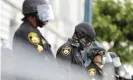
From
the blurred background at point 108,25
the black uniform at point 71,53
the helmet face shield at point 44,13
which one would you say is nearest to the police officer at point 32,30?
the helmet face shield at point 44,13

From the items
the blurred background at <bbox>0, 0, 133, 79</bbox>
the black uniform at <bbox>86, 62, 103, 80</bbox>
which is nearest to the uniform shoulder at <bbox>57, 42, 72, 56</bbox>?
the black uniform at <bbox>86, 62, 103, 80</bbox>

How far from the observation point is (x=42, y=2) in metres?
5.86

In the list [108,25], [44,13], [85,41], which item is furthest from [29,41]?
[108,25]

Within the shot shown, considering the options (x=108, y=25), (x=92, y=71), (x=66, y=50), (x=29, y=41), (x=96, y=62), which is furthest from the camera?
(x=108, y=25)

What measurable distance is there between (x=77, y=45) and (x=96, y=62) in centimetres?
97

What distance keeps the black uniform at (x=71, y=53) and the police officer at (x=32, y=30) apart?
0.37 m

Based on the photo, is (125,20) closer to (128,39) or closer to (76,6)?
(128,39)

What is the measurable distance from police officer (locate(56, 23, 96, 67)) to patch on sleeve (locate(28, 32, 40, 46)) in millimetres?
526

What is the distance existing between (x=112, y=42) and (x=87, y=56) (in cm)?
1087

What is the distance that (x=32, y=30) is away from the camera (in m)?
5.55

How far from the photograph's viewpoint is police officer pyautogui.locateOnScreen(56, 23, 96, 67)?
601 cm

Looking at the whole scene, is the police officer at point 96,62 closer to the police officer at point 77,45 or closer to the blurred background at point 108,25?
the police officer at point 77,45

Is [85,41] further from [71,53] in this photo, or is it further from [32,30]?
[32,30]

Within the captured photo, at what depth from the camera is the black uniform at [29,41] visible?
5.34 m
